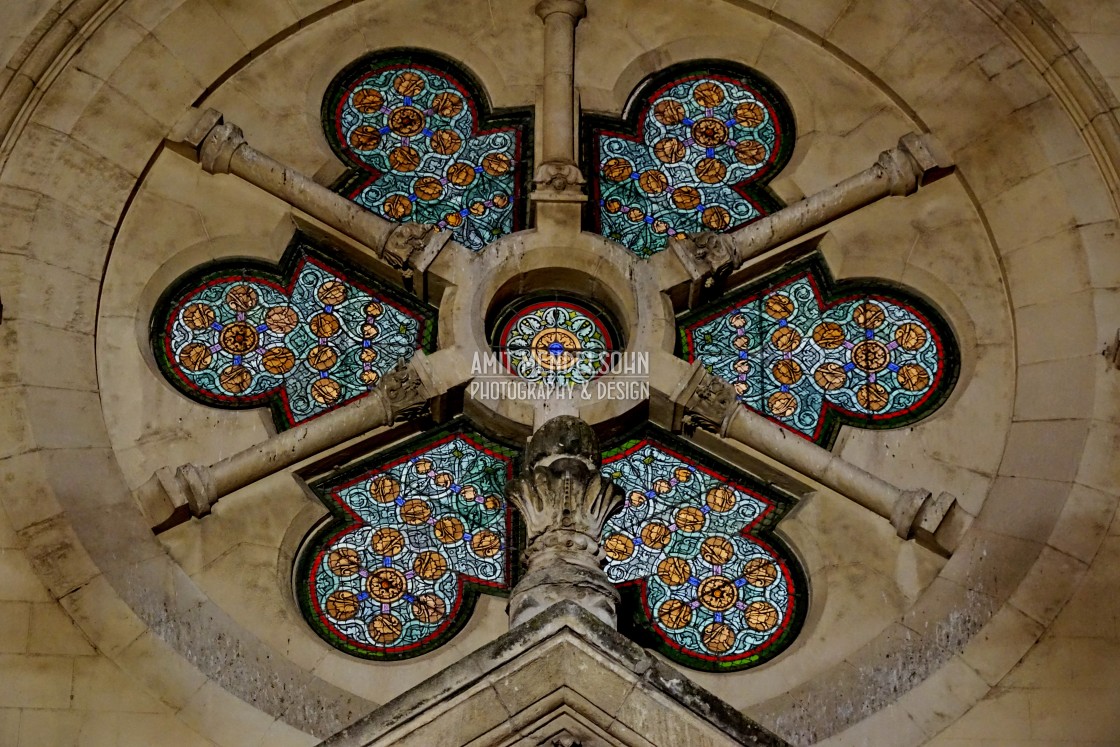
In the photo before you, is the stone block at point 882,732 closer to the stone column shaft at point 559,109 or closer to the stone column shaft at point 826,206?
the stone column shaft at point 826,206

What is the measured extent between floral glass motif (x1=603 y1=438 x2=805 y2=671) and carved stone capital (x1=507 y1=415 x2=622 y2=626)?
6.07 ft

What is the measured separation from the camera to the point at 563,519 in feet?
54.7

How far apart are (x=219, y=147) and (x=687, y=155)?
3.42 metres

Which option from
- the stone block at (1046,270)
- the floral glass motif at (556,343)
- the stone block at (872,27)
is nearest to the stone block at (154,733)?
the floral glass motif at (556,343)

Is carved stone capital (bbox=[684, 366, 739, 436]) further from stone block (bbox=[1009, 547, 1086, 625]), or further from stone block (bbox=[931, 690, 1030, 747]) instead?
stone block (bbox=[931, 690, 1030, 747])

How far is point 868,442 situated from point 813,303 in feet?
4.37

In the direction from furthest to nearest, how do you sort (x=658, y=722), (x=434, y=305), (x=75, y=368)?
(x=434, y=305), (x=75, y=368), (x=658, y=722)

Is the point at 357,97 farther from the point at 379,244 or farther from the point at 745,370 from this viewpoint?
the point at 745,370

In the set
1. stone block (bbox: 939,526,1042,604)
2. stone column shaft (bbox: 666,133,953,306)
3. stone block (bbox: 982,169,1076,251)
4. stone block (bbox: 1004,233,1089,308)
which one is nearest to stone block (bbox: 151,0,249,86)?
stone column shaft (bbox: 666,133,953,306)

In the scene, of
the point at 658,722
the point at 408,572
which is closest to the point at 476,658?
the point at 658,722

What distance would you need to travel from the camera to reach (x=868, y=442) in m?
19.5

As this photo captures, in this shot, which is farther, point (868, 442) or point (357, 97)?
point (357, 97)

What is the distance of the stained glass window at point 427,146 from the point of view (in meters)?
20.6

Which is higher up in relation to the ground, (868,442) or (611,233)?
(611,233)
